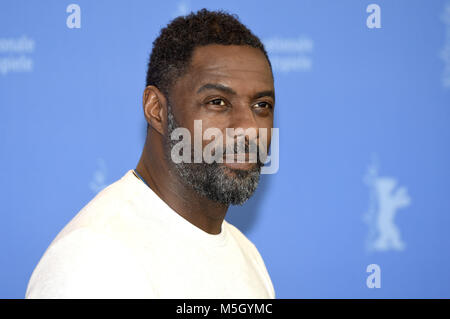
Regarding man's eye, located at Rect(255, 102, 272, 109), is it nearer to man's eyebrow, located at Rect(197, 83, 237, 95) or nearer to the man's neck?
man's eyebrow, located at Rect(197, 83, 237, 95)

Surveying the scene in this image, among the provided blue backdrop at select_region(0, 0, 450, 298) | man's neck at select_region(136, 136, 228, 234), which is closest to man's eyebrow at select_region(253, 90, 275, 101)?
man's neck at select_region(136, 136, 228, 234)

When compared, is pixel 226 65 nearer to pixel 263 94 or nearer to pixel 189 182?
pixel 263 94

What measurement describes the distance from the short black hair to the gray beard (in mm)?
78

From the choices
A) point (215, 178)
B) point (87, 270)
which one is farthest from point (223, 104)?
point (87, 270)

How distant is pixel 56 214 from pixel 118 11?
0.69 m

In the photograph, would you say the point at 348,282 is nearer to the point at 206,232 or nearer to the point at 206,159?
the point at 206,232

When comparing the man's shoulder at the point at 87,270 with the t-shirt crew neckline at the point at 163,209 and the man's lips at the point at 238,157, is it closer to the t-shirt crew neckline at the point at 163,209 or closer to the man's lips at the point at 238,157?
the t-shirt crew neckline at the point at 163,209

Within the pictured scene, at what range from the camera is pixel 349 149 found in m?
1.69

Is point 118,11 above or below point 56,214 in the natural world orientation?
above

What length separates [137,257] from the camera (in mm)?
821

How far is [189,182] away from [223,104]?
0.55 ft

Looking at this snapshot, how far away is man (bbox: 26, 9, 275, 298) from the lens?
844 mm

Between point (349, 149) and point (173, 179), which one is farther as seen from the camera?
point (349, 149)
